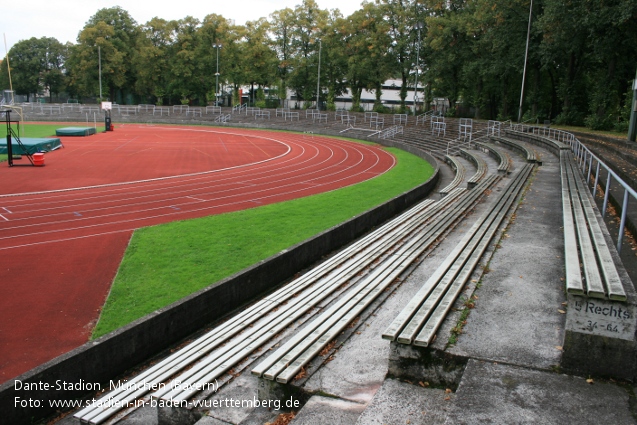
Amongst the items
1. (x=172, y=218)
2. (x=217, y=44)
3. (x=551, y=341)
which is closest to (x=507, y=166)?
(x=172, y=218)

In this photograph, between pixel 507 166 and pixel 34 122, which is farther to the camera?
pixel 34 122

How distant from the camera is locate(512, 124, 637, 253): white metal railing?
7.10 m

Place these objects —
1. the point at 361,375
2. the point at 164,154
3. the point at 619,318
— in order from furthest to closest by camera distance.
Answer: the point at 164,154 < the point at 361,375 < the point at 619,318

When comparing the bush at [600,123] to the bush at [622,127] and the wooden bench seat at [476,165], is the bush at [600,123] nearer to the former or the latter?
the bush at [622,127]

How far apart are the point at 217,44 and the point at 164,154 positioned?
45.1m

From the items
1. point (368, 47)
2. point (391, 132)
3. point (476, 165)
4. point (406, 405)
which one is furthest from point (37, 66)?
point (406, 405)

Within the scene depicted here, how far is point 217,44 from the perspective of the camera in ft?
235

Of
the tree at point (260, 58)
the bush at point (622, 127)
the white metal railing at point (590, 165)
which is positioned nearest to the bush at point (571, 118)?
the white metal railing at point (590, 165)

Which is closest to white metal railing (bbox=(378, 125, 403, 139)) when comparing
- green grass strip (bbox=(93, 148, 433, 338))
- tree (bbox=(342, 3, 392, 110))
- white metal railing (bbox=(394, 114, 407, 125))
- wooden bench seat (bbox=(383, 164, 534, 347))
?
white metal railing (bbox=(394, 114, 407, 125))

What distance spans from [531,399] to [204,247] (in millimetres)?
9419

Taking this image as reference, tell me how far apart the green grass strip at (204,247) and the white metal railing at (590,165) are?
22.5ft

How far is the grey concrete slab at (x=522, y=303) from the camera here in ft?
16.8

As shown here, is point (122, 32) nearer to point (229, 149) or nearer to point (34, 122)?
point (34, 122)

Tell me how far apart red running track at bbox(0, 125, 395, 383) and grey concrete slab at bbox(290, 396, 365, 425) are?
4.70 metres
